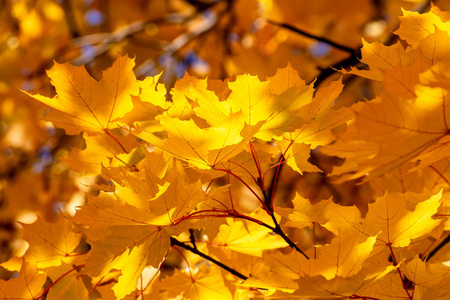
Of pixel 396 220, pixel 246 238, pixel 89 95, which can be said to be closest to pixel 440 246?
pixel 396 220

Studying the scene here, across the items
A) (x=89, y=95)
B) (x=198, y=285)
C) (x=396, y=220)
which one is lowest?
(x=198, y=285)

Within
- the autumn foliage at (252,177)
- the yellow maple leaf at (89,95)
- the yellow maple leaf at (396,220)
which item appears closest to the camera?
the autumn foliage at (252,177)

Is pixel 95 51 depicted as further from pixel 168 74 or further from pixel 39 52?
pixel 39 52

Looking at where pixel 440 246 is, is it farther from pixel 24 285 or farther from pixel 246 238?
pixel 24 285

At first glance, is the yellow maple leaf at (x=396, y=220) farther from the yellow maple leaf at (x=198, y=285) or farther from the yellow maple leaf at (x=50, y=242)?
the yellow maple leaf at (x=50, y=242)

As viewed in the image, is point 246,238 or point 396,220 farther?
point 246,238

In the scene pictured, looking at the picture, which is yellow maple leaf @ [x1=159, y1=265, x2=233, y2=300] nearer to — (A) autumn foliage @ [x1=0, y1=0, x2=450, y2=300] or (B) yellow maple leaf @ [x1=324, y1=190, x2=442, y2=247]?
(A) autumn foliage @ [x1=0, y1=0, x2=450, y2=300]

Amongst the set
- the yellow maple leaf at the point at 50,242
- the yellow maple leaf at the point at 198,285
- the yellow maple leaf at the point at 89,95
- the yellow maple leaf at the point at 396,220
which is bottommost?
the yellow maple leaf at the point at 198,285

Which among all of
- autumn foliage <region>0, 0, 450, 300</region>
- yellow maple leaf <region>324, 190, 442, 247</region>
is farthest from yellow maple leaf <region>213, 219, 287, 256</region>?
yellow maple leaf <region>324, 190, 442, 247</region>

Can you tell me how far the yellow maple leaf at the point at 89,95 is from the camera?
0.73 metres

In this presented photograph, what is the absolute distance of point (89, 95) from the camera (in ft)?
2.44

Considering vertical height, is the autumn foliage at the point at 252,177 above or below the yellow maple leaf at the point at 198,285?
above

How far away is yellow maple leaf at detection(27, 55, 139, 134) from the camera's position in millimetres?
730

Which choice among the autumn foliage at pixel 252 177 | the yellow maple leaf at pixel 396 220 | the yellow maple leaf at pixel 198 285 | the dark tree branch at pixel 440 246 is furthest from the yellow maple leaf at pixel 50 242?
the dark tree branch at pixel 440 246
